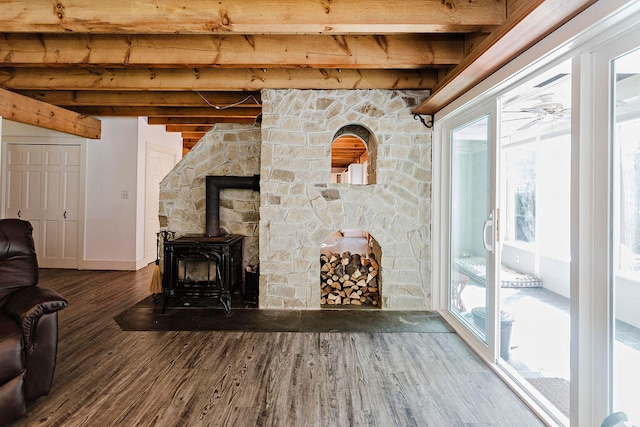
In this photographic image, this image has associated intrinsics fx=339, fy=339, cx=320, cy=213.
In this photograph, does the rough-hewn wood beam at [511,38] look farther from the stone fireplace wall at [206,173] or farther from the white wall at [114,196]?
the white wall at [114,196]

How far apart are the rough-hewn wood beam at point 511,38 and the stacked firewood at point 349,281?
213 centimetres

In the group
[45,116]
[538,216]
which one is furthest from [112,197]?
[538,216]

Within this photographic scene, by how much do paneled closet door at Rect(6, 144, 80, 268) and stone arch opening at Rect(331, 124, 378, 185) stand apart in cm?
450

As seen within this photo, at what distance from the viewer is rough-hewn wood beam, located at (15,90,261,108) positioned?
4.36m

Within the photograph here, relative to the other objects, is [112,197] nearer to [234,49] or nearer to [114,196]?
[114,196]

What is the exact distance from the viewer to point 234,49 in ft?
9.84

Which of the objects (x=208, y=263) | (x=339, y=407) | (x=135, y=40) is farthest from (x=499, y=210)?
(x=135, y=40)

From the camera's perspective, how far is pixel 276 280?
3.76 meters

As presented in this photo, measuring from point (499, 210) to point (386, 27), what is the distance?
156 centimetres

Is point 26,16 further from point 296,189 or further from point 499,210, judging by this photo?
point 499,210

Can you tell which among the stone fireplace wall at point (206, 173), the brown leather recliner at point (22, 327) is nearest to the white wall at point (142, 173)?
the stone fireplace wall at point (206, 173)

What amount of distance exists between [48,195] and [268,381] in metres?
5.57

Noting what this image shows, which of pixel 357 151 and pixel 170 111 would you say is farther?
pixel 357 151

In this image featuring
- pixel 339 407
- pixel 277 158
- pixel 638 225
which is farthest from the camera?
pixel 277 158
